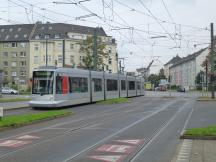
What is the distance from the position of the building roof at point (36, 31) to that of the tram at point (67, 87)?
76.1 meters

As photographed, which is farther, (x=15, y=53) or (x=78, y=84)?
(x=15, y=53)

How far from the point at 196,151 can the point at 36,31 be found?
11720cm

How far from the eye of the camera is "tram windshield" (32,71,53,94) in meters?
35.3

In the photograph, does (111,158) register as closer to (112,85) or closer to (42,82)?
(42,82)

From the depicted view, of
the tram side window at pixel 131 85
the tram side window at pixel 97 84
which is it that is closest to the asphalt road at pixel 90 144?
the tram side window at pixel 97 84

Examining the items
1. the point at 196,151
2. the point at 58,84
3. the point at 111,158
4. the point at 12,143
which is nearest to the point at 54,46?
the point at 58,84

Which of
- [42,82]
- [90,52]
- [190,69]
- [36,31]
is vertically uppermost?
[36,31]

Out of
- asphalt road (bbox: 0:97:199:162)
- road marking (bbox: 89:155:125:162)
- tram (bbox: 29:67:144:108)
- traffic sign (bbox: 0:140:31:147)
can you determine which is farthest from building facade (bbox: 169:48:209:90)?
road marking (bbox: 89:155:125:162)

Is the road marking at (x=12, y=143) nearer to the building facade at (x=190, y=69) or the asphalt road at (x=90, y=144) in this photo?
the asphalt road at (x=90, y=144)

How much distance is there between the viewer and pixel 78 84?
40.2m

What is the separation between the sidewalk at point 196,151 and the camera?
11078 millimetres

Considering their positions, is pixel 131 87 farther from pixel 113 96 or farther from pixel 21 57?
pixel 21 57

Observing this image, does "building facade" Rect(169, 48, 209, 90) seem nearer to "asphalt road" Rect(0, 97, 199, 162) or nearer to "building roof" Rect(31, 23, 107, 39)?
"building roof" Rect(31, 23, 107, 39)

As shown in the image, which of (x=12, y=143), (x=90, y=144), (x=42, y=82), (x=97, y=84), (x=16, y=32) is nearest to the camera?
(x=90, y=144)
